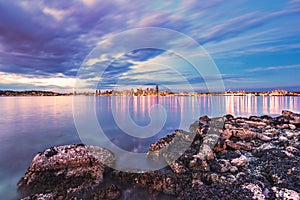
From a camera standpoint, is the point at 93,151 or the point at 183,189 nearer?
the point at 183,189

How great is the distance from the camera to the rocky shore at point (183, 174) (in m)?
5.53

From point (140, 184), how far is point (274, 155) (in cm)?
563

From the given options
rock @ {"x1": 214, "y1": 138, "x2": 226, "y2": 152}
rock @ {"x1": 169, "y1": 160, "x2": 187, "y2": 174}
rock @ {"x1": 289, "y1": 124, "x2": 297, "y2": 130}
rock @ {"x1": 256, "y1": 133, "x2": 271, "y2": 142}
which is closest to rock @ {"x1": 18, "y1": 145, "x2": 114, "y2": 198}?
rock @ {"x1": 169, "y1": 160, "x2": 187, "y2": 174}

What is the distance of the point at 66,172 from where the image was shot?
663 cm

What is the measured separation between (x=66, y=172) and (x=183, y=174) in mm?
4209

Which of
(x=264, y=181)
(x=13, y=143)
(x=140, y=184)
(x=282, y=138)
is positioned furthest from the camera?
(x=13, y=143)

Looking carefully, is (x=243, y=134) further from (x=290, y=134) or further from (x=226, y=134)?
(x=290, y=134)

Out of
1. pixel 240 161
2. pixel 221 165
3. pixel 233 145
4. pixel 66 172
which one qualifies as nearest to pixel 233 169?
pixel 221 165

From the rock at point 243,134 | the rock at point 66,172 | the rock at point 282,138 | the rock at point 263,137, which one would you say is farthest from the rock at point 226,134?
the rock at point 66,172

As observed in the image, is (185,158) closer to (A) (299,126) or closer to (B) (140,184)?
(B) (140,184)

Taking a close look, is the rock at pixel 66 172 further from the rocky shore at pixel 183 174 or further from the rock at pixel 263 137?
the rock at pixel 263 137

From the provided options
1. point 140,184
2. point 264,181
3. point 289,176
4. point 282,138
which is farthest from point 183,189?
point 282,138

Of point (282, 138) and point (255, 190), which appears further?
point (282, 138)

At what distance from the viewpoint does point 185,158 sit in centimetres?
770
